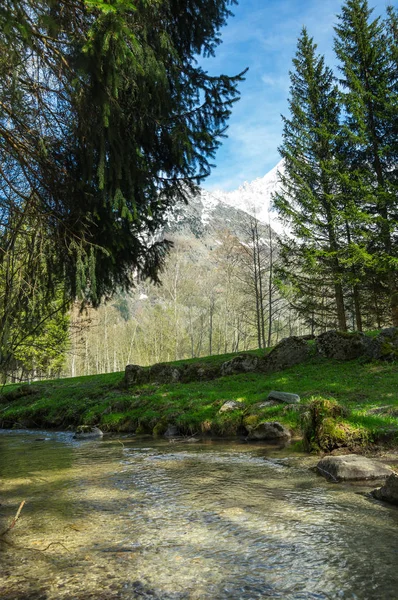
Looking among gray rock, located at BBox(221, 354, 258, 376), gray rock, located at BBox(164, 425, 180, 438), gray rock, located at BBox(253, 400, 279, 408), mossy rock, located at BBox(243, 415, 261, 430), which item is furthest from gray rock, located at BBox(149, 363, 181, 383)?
mossy rock, located at BBox(243, 415, 261, 430)

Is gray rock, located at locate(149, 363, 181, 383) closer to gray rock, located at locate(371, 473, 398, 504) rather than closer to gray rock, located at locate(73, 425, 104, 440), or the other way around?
gray rock, located at locate(73, 425, 104, 440)

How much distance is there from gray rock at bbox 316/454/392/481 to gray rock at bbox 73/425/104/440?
708cm

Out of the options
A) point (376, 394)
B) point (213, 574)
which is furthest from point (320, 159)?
point (213, 574)

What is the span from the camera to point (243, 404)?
1031 cm

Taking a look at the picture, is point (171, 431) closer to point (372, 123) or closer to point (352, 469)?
point (352, 469)

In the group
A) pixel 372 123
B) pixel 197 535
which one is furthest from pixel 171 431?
pixel 372 123

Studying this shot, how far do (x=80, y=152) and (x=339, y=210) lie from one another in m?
16.8

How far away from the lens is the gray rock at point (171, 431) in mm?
10307

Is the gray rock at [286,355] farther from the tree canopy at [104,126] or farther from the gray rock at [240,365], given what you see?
the tree canopy at [104,126]

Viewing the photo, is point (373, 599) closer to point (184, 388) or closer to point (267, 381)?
point (267, 381)

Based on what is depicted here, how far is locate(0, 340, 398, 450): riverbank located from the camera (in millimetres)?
7281

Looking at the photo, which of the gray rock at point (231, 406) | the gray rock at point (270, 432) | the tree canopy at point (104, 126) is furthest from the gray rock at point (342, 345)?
the tree canopy at point (104, 126)

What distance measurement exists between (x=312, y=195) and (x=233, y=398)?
13351 millimetres

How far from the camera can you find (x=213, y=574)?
9.48ft
